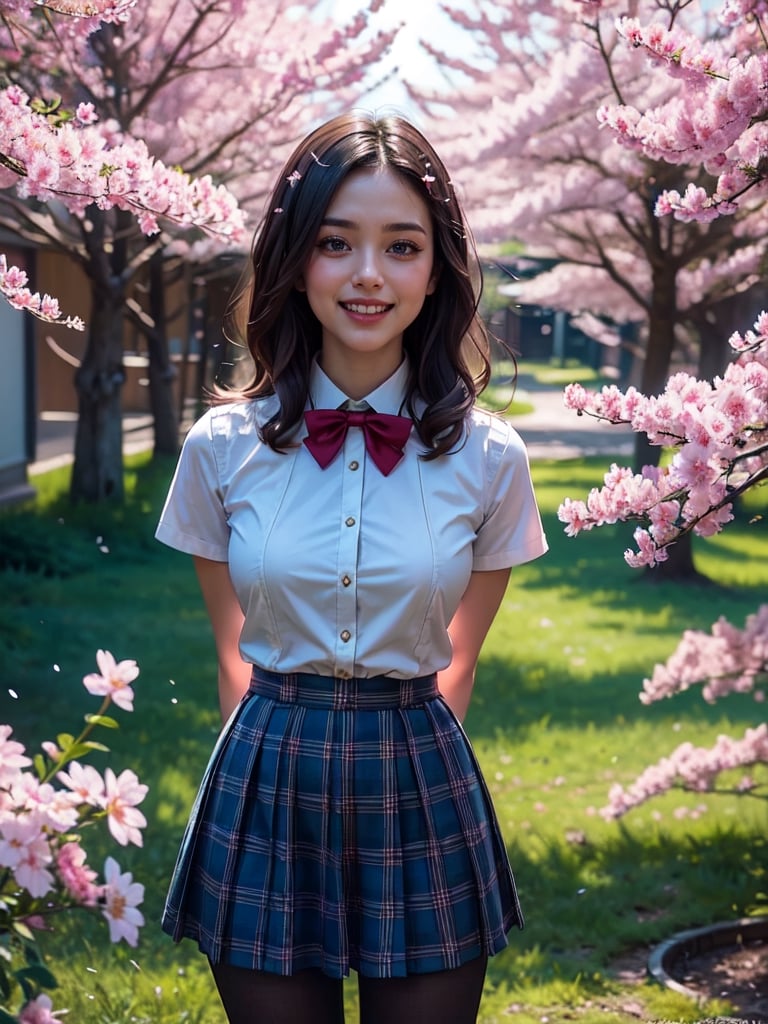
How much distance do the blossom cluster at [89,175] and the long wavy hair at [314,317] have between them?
52 centimetres

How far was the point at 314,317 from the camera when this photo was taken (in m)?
2.25

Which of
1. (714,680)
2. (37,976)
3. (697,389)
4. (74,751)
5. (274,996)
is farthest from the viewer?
(714,680)

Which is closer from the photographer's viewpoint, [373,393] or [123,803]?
[123,803]

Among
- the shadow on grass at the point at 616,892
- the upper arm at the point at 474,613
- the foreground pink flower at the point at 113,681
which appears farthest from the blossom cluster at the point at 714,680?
the foreground pink flower at the point at 113,681

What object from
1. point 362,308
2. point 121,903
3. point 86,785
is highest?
point 362,308

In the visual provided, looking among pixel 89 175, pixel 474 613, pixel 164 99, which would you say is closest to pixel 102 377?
pixel 164 99

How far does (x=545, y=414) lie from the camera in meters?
26.9

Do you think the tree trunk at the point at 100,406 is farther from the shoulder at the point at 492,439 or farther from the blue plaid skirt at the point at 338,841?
the blue plaid skirt at the point at 338,841

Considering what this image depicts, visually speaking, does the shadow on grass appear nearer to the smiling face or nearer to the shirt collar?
the shirt collar

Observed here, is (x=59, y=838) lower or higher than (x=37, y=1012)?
higher

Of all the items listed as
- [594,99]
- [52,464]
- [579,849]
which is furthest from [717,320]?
[579,849]

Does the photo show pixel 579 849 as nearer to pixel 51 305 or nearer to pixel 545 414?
pixel 51 305

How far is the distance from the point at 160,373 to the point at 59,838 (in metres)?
11.3

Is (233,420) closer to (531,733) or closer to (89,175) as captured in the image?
(89,175)
